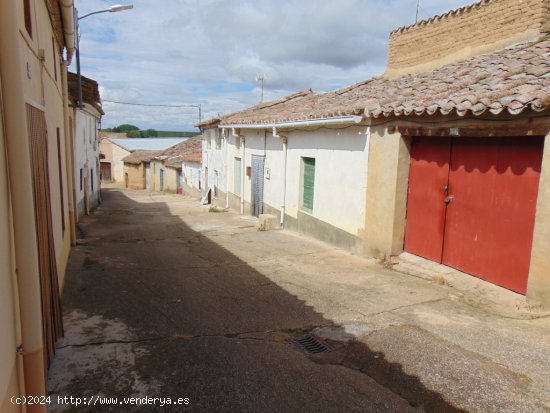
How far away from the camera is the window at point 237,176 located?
57.9ft

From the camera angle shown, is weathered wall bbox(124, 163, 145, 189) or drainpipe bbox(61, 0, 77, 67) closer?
drainpipe bbox(61, 0, 77, 67)

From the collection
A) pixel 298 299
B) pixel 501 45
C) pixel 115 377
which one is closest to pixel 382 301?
pixel 298 299

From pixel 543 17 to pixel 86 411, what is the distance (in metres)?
8.98

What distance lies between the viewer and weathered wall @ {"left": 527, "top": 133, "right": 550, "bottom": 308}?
514 centimetres

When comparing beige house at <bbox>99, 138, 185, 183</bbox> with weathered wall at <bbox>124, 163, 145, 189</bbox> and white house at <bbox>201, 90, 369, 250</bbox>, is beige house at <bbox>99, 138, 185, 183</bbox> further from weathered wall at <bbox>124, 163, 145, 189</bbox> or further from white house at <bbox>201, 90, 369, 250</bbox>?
white house at <bbox>201, 90, 369, 250</bbox>

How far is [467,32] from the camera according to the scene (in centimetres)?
923

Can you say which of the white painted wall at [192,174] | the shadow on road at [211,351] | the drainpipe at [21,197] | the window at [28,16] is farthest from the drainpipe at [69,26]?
the white painted wall at [192,174]

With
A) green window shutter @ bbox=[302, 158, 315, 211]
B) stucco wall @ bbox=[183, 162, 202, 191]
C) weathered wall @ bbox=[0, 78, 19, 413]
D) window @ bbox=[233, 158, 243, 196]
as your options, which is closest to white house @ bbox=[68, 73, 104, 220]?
window @ bbox=[233, 158, 243, 196]

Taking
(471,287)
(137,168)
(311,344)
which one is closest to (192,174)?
(137,168)

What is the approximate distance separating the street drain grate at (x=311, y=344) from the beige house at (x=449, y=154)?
108 inches

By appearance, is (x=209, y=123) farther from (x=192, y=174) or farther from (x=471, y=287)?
(x=471, y=287)

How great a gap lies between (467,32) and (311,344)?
25.4 ft

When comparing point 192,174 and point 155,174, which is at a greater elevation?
point 192,174

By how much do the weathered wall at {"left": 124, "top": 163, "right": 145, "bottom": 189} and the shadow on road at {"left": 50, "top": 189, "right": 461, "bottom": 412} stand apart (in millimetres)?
35525
